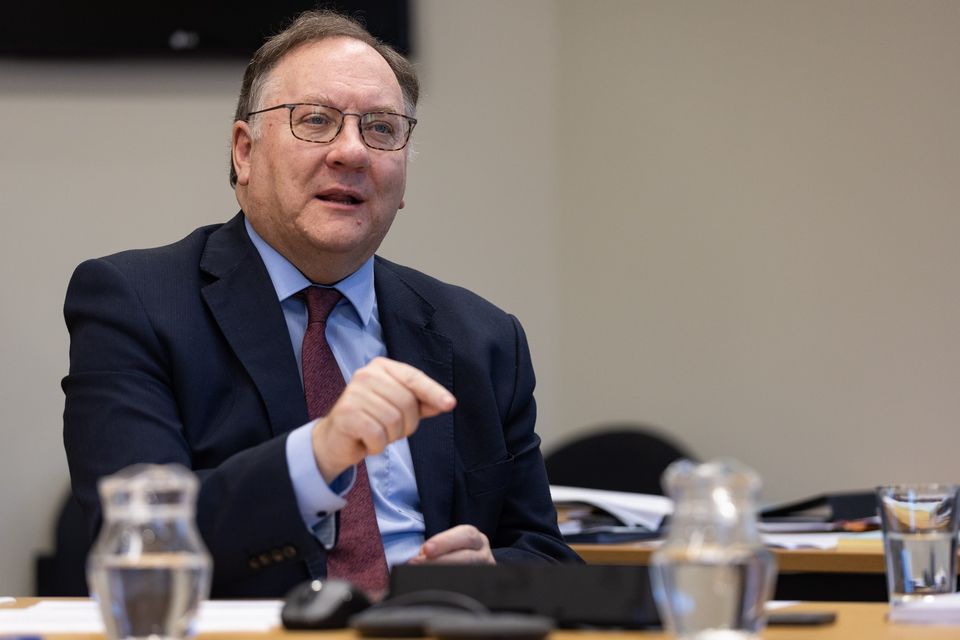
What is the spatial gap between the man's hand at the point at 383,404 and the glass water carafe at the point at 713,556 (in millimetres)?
487

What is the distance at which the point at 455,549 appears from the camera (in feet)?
5.82

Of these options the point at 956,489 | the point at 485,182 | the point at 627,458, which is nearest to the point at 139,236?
the point at 485,182

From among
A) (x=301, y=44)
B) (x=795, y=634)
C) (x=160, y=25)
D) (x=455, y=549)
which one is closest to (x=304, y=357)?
(x=455, y=549)

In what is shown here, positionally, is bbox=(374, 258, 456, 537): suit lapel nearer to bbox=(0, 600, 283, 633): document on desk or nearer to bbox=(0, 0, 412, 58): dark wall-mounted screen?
bbox=(0, 600, 283, 633): document on desk

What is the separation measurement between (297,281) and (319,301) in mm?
53

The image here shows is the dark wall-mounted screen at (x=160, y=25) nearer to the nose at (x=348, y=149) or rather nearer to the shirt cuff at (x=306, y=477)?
the nose at (x=348, y=149)

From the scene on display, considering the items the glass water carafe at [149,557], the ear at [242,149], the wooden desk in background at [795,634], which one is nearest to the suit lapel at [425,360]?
the ear at [242,149]

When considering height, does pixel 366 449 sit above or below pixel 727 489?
below

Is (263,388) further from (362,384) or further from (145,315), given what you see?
(362,384)

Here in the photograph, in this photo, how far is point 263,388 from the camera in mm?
1998

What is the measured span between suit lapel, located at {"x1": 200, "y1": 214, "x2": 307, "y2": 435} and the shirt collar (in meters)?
0.04

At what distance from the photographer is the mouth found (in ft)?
7.36

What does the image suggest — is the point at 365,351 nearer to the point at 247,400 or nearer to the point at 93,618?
the point at 247,400

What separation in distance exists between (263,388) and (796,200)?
2480 millimetres
